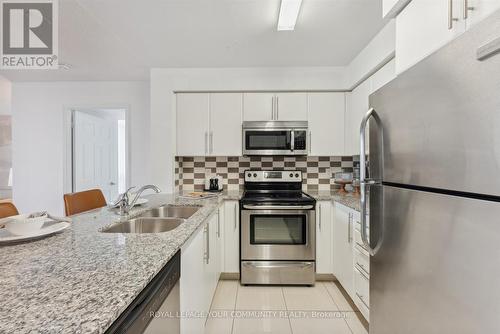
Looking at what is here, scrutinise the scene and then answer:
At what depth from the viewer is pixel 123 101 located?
11.5 feet

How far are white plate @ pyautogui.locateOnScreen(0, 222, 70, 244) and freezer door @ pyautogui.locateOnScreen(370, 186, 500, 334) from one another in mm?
1429

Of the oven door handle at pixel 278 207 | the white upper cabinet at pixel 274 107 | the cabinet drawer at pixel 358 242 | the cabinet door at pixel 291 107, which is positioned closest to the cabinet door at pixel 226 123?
the white upper cabinet at pixel 274 107

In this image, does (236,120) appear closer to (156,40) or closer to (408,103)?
(156,40)

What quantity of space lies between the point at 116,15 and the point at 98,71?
1.49 metres

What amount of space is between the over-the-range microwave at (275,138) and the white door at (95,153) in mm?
2485

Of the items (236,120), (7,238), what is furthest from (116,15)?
(7,238)

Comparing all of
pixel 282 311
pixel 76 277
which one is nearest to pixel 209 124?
pixel 282 311

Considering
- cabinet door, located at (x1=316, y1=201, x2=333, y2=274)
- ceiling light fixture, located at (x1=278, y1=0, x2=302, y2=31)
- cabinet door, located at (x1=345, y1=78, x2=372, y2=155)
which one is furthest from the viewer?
cabinet door, located at (x1=316, y1=201, x2=333, y2=274)

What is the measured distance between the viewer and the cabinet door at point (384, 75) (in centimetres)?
196

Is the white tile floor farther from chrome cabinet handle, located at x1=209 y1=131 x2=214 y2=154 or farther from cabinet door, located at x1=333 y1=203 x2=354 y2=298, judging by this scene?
chrome cabinet handle, located at x1=209 y1=131 x2=214 y2=154

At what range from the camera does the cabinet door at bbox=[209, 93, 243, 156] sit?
292 centimetres

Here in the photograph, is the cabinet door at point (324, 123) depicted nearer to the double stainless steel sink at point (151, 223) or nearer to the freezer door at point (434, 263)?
the double stainless steel sink at point (151, 223)

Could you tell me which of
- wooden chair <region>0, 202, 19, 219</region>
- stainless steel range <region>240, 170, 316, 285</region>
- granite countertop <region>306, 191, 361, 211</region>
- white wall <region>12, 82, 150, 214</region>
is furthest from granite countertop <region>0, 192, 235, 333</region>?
white wall <region>12, 82, 150, 214</region>

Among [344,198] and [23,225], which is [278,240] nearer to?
[344,198]
